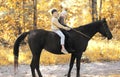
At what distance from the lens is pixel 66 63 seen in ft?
48.5

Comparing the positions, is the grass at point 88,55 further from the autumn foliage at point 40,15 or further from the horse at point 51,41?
the autumn foliage at point 40,15

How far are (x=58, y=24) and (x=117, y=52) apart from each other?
654 cm

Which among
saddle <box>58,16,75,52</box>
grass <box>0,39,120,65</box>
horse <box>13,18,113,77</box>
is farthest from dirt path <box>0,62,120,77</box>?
saddle <box>58,16,75,52</box>

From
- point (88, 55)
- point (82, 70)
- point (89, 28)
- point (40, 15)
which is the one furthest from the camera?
point (40, 15)

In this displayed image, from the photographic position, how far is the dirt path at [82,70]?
1207 centimetres

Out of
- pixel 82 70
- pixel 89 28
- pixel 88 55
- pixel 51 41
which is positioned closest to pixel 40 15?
pixel 88 55

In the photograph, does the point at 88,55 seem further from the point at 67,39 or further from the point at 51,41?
the point at 51,41

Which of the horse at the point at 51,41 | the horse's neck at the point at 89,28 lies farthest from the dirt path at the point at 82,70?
the horse's neck at the point at 89,28

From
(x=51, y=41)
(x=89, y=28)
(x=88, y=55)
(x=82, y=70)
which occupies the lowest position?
(x=82, y=70)

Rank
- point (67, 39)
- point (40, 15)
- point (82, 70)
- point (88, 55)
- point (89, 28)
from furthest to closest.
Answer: point (40, 15) < point (88, 55) < point (82, 70) < point (89, 28) < point (67, 39)

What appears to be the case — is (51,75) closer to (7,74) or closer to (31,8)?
(7,74)

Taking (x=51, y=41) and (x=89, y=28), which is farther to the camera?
(x=89, y=28)

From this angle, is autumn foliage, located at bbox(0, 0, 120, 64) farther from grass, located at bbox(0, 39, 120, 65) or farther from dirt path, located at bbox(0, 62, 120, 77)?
dirt path, located at bbox(0, 62, 120, 77)

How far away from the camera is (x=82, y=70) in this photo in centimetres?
1309
